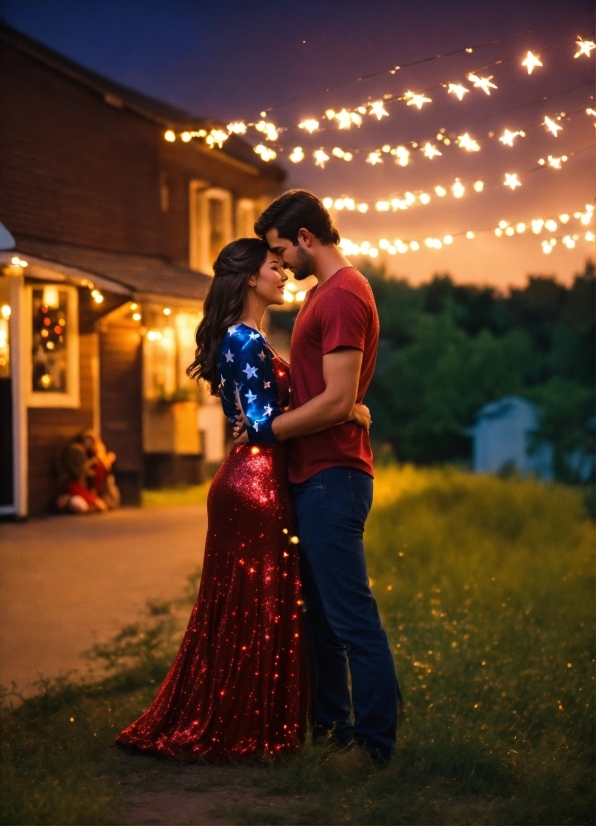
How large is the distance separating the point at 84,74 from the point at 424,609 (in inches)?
366

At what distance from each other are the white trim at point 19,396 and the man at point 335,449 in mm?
8035

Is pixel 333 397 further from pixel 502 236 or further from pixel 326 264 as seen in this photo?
pixel 502 236

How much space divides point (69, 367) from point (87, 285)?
1.00 metres

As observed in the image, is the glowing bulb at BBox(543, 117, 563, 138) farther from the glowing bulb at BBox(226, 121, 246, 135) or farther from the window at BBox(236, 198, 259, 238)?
the window at BBox(236, 198, 259, 238)

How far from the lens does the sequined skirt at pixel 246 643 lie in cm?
389

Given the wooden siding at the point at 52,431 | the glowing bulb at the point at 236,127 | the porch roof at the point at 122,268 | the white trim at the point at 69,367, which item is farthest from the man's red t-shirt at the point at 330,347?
the white trim at the point at 69,367

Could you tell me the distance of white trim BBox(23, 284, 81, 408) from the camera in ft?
40.7

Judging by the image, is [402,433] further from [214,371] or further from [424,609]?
[214,371]

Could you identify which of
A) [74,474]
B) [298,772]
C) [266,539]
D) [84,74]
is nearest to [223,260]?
[266,539]

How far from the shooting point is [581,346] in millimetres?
52219

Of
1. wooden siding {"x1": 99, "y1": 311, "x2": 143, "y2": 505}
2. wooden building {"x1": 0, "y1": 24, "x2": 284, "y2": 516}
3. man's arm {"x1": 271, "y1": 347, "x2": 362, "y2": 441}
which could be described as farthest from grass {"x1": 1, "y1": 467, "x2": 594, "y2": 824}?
wooden siding {"x1": 99, "y1": 311, "x2": 143, "y2": 505}

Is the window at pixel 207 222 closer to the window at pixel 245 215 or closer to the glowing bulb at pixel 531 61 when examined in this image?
the window at pixel 245 215

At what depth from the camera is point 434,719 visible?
4609 millimetres

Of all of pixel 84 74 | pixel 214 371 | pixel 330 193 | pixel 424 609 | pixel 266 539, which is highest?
pixel 84 74
